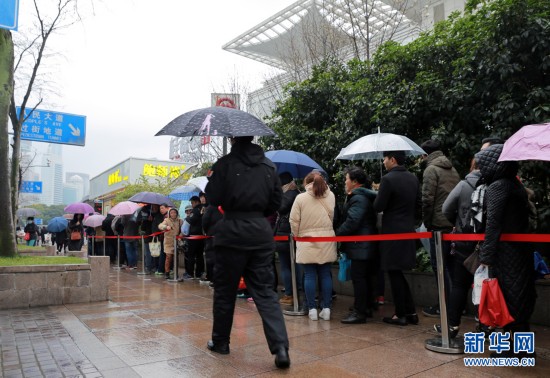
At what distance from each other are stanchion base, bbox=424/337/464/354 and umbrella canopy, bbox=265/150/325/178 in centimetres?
303

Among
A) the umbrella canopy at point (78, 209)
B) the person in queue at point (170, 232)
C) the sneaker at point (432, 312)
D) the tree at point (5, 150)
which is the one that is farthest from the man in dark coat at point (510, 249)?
the umbrella canopy at point (78, 209)

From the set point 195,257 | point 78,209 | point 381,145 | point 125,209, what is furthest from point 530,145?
point 78,209

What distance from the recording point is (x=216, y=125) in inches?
160

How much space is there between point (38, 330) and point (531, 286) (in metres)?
5.03

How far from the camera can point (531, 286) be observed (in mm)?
3594

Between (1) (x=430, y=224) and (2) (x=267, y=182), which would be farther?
(1) (x=430, y=224)

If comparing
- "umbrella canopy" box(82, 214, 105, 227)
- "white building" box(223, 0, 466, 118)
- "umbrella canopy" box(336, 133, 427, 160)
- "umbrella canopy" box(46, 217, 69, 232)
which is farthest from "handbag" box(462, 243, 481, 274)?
"umbrella canopy" box(46, 217, 69, 232)

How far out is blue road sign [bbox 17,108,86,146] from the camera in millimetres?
16203

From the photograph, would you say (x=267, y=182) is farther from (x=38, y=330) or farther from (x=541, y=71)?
(x=541, y=71)

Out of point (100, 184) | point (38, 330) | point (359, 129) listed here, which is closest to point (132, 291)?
point (38, 330)

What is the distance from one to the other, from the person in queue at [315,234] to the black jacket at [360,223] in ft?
0.67

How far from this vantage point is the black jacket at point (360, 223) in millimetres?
5320

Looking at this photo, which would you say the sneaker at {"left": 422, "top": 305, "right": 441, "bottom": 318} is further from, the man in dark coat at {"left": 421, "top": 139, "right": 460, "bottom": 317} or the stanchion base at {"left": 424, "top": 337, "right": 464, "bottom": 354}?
the stanchion base at {"left": 424, "top": 337, "right": 464, "bottom": 354}

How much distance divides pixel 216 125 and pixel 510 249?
2671mm
